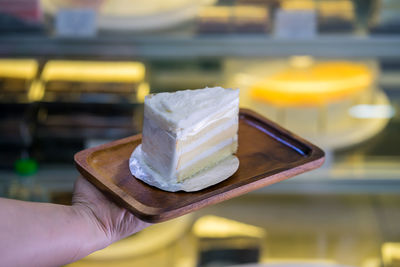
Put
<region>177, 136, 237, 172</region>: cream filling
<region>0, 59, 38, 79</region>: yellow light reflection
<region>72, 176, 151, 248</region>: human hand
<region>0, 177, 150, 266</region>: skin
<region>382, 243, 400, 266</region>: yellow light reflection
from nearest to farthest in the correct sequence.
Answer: <region>0, 177, 150, 266</region>: skin → <region>72, 176, 151, 248</region>: human hand → <region>177, 136, 237, 172</region>: cream filling → <region>382, 243, 400, 266</region>: yellow light reflection → <region>0, 59, 38, 79</region>: yellow light reflection

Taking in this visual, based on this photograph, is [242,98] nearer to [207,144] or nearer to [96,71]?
[96,71]

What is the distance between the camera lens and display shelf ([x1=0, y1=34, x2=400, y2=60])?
5.90 ft

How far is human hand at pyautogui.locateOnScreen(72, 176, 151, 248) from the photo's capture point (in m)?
1.17

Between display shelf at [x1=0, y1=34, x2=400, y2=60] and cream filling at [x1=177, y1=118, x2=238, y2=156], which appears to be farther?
display shelf at [x1=0, y1=34, x2=400, y2=60]

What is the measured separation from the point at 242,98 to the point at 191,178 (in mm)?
835

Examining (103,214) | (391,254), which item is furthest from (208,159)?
(391,254)

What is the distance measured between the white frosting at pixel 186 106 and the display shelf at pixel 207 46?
548mm

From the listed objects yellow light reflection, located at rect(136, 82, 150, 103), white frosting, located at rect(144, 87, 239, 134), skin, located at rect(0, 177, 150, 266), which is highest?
white frosting, located at rect(144, 87, 239, 134)

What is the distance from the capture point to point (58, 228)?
1095mm

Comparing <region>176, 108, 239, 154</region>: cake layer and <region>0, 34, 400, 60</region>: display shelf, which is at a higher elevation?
<region>0, 34, 400, 60</region>: display shelf

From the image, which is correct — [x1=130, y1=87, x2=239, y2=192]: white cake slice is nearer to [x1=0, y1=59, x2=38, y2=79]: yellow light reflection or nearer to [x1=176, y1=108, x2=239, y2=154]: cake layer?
[x1=176, y1=108, x2=239, y2=154]: cake layer

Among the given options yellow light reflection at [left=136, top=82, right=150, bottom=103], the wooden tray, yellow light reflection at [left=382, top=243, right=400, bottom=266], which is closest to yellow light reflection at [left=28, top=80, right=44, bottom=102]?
yellow light reflection at [left=136, top=82, right=150, bottom=103]

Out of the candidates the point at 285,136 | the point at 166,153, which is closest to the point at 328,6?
the point at 285,136

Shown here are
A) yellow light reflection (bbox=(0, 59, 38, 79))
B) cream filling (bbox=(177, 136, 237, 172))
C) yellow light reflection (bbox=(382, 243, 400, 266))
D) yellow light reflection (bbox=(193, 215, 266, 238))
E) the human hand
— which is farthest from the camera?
yellow light reflection (bbox=(0, 59, 38, 79))
